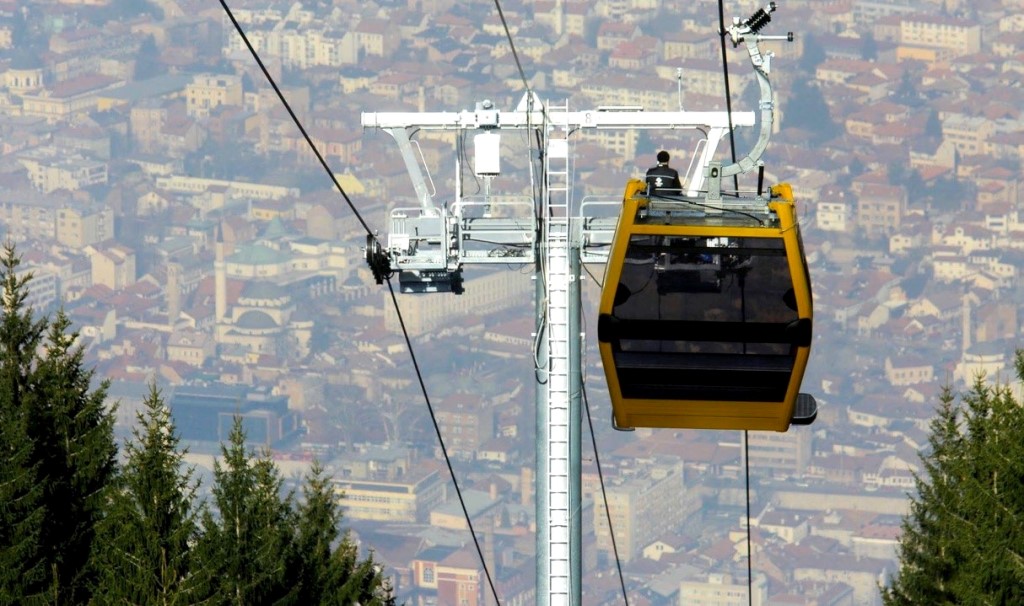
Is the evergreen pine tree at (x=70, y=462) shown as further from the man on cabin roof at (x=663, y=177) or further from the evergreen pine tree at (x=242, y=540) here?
the man on cabin roof at (x=663, y=177)

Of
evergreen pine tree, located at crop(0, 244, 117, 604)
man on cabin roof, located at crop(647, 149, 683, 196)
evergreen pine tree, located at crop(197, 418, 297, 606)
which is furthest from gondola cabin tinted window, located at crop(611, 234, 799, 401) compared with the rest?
evergreen pine tree, located at crop(0, 244, 117, 604)

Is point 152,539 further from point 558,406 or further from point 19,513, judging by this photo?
point 558,406

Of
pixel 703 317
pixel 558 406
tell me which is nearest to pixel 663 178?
pixel 703 317

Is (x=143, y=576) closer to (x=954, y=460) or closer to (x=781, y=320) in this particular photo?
(x=781, y=320)

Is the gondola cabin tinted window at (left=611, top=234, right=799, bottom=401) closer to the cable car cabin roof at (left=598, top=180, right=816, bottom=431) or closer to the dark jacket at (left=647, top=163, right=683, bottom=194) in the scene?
the cable car cabin roof at (left=598, top=180, right=816, bottom=431)

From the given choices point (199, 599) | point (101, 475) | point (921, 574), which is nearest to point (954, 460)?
point (921, 574)

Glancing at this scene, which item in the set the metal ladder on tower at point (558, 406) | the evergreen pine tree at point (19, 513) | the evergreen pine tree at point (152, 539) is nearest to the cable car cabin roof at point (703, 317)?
the metal ladder on tower at point (558, 406)

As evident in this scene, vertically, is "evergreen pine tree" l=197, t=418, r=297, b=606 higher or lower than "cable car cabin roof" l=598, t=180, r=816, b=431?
lower
